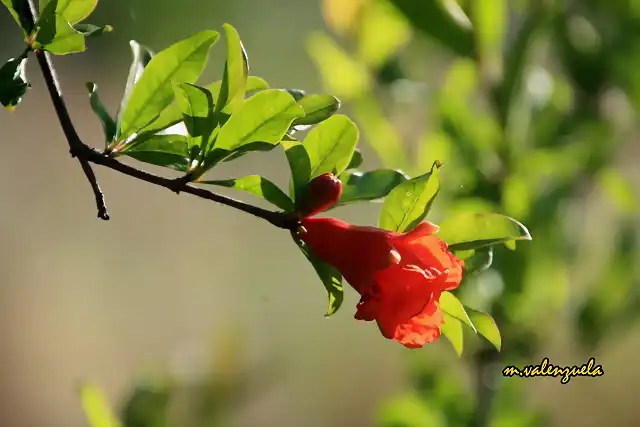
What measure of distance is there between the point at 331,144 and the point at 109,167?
10cm

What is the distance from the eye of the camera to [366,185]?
36cm

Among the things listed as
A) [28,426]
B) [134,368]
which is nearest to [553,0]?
[134,368]

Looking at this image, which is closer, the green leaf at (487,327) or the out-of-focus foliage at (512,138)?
the green leaf at (487,327)

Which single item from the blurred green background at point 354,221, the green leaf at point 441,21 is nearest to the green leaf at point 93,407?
the blurred green background at point 354,221

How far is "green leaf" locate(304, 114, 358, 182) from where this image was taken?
1.14ft

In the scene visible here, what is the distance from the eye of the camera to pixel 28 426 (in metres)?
1.40

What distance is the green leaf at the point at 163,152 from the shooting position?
1.16ft

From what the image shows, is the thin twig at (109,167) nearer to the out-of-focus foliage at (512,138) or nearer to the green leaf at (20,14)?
the green leaf at (20,14)

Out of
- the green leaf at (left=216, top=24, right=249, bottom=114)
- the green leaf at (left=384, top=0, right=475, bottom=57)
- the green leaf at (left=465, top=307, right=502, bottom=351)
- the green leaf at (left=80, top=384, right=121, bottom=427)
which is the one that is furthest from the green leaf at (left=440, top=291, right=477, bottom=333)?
the green leaf at (left=384, top=0, right=475, bottom=57)

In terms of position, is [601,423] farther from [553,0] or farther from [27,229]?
[27,229]

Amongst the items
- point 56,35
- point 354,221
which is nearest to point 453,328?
point 56,35

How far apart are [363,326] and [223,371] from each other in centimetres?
54

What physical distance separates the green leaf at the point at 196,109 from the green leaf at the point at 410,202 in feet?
0.29

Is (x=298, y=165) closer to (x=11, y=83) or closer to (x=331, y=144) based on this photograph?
(x=331, y=144)
